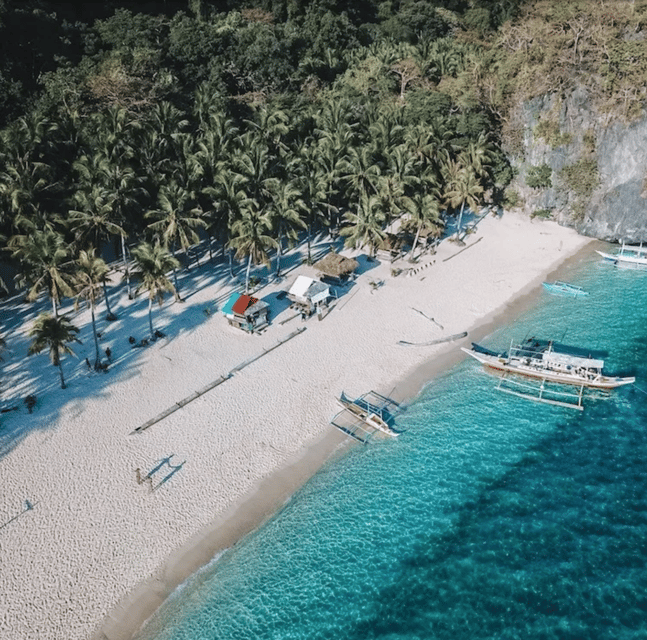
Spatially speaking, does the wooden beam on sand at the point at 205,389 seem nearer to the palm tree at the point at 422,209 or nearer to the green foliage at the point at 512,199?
the palm tree at the point at 422,209

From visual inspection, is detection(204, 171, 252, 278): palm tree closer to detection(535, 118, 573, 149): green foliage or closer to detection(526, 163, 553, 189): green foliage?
detection(526, 163, 553, 189): green foliage

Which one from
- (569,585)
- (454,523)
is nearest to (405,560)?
(454,523)

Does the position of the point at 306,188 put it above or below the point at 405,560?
above

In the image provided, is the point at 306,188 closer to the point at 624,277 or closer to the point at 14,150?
the point at 14,150

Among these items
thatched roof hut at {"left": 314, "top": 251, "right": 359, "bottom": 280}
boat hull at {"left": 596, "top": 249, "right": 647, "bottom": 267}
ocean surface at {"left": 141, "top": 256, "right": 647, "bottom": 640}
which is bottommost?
ocean surface at {"left": 141, "top": 256, "right": 647, "bottom": 640}

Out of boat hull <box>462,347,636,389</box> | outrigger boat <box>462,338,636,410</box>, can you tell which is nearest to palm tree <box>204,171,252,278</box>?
outrigger boat <box>462,338,636,410</box>
